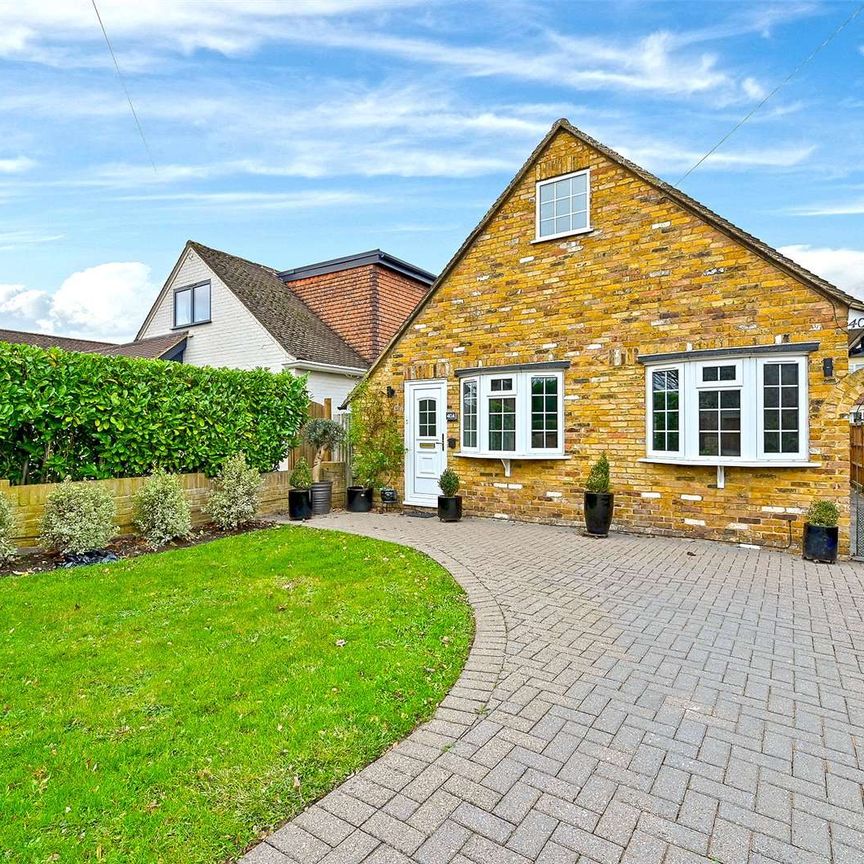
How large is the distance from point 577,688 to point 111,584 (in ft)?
17.1

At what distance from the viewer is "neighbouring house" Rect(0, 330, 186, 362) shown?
16906 millimetres

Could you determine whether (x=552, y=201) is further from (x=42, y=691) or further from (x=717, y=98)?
(x=42, y=691)

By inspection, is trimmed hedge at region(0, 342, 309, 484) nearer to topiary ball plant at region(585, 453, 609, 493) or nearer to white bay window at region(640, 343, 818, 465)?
topiary ball plant at region(585, 453, 609, 493)

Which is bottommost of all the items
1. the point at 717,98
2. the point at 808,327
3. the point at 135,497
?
the point at 135,497

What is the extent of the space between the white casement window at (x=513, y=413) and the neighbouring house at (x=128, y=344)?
9.71 m

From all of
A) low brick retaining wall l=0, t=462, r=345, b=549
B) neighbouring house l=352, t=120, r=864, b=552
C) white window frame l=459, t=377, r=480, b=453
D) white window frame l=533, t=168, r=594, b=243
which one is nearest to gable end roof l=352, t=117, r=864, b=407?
neighbouring house l=352, t=120, r=864, b=552

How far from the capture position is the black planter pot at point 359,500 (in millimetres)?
11820

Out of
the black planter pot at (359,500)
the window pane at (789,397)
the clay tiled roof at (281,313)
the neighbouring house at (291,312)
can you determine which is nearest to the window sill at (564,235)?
the window pane at (789,397)

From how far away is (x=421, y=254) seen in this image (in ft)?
67.6

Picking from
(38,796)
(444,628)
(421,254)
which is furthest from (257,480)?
(421,254)

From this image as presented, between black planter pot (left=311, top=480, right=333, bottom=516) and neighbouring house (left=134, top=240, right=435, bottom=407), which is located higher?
neighbouring house (left=134, top=240, right=435, bottom=407)

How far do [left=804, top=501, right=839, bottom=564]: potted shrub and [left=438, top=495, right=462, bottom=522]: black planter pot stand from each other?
18.7ft

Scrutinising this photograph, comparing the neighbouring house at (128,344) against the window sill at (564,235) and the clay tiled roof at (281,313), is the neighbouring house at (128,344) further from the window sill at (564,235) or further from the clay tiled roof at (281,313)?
the window sill at (564,235)

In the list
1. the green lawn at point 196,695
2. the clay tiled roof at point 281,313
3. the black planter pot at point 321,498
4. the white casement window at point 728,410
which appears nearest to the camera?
the green lawn at point 196,695
